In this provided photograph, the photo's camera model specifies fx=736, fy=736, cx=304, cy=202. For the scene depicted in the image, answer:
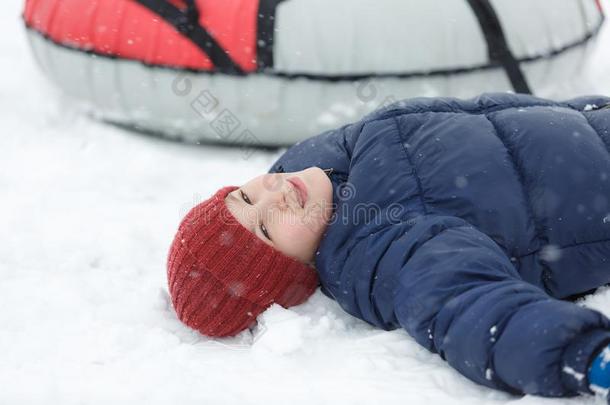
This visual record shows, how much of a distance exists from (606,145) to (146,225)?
1.55 m

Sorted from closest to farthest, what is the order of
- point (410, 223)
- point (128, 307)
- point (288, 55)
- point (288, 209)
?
point (410, 223) → point (288, 209) → point (128, 307) → point (288, 55)

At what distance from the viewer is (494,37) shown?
2945mm

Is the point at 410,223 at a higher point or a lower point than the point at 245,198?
higher

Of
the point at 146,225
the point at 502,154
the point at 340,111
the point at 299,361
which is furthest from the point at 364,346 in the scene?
the point at 340,111

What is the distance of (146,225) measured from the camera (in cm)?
264

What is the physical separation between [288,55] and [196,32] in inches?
14.9

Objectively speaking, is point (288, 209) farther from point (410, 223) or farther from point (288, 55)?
point (288, 55)

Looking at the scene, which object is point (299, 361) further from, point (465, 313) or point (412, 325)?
point (465, 313)

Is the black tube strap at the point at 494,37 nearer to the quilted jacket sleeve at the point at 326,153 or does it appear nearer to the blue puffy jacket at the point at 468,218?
the blue puffy jacket at the point at 468,218

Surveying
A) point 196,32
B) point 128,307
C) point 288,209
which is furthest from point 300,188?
point 196,32

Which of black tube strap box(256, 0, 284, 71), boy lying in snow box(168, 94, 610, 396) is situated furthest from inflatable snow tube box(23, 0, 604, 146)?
boy lying in snow box(168, 94, 610, 396)

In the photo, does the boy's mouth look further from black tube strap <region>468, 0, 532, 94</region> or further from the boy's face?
black tube strap <region>468, 0, 532, 94</region>

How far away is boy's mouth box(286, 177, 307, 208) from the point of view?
1993mm

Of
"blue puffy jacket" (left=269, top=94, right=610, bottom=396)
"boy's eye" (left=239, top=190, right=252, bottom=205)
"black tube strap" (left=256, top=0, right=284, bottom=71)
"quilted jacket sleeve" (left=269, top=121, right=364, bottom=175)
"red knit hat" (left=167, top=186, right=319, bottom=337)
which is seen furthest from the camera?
"black tube strap" (left=256, top=0, right=284, bottom=71)
